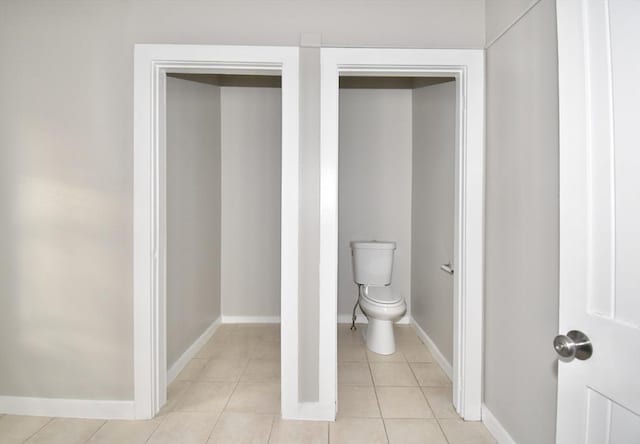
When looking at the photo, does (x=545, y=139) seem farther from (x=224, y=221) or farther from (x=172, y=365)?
(x=224, y=221)

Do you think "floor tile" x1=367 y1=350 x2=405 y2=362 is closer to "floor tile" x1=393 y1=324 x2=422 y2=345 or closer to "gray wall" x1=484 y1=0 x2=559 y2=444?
"floor tile" x1=393 y1=324 x2=422 y2=345

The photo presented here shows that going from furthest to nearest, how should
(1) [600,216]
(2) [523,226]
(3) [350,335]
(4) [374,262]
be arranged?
(3) [350,335] → (4) [374,262] → (2) [523,226] → (1) [600,216]

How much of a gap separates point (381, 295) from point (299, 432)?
1403 millimetres

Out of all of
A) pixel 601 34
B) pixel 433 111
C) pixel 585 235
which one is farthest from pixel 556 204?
pixel 433 111

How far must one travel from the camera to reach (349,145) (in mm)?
3996

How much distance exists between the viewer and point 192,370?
2.92 m

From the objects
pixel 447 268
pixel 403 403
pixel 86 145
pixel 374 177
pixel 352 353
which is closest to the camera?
pixel 86 145

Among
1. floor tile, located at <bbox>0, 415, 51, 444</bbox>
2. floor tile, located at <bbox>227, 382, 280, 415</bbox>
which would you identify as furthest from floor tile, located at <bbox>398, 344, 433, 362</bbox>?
floor tile, located at <bbox>0, 415, 51, 444</bbox>

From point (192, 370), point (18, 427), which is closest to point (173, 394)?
point (192, 370)

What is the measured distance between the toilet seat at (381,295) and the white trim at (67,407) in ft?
5.99

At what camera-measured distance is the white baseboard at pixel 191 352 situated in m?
2.75

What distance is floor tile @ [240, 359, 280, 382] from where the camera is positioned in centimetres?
278

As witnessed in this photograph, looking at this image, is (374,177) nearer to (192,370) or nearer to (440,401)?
(440,401)

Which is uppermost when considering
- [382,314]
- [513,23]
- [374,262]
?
[513,23]
